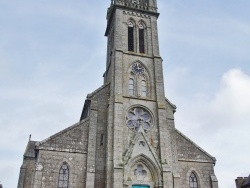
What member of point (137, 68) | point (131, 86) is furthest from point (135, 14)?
point (131, 86)

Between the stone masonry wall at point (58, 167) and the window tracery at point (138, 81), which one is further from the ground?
the window tracery at point (138, 81)

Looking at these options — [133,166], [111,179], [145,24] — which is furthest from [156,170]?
[145,24]

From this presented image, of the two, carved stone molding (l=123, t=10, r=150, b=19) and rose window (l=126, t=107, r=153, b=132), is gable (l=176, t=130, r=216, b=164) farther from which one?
carved stone molding (l=123, t=10, r=150, b=19)

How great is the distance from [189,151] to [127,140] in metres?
6.54

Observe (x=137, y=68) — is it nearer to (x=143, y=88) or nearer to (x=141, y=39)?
(x=143, y=88)

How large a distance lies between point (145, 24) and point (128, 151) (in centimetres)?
1557

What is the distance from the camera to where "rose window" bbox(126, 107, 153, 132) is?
92.1ft

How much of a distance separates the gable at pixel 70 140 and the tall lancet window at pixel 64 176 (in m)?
1.43

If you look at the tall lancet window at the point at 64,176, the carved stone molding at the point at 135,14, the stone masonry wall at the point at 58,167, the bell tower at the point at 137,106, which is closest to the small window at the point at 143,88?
the bell tower at the point at 137,106

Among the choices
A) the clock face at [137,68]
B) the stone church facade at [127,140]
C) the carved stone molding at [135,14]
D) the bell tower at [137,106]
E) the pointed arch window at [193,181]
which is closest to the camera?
the stone church facade at [127,140]

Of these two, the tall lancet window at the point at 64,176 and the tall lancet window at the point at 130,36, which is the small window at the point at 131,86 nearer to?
the tall lancet window at the point at 130,36

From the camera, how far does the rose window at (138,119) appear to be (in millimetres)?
28062

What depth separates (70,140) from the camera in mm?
26109

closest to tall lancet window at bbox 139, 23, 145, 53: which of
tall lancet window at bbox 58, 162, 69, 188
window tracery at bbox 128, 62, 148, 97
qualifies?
window tracery at bbox 128, 62, 148, 97
